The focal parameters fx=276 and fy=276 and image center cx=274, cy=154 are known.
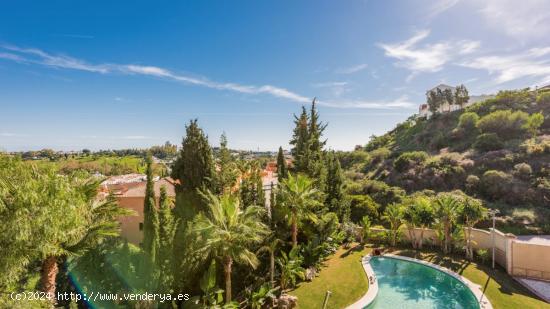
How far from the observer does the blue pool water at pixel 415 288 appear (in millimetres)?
14938

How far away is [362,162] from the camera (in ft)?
207

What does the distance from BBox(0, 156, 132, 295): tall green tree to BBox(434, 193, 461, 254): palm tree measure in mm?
20949

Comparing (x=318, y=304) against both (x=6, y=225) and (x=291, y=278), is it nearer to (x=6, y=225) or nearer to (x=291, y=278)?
(x=291, y=278)

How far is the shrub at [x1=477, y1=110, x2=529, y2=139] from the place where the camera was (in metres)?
48.8

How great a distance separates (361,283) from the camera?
1683cm

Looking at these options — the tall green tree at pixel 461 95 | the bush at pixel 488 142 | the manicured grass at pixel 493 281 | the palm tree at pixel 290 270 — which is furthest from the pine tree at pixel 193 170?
the tall green tree at pixel 461 95

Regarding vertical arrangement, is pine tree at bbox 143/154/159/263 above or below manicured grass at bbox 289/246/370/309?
above

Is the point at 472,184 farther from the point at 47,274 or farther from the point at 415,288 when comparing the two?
the point at 47,274

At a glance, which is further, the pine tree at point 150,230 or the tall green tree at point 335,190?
the tall green tree at point 335,190

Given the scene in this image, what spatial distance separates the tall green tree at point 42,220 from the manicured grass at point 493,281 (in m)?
19.3

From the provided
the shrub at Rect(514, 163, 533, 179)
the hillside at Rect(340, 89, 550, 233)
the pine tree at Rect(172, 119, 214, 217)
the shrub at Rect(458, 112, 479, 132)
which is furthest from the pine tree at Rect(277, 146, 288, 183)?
the shrub at Rect(458, 112, 479, 132)

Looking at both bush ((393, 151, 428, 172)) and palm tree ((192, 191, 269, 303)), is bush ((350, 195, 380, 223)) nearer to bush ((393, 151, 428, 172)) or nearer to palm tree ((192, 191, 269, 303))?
palm tree ((192, 191, 269, 303))

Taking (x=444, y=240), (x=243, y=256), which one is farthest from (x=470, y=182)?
(x=243, y=256)

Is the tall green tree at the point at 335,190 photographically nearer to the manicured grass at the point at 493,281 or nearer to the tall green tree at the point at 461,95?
the manicured grass at the point at 493,281
